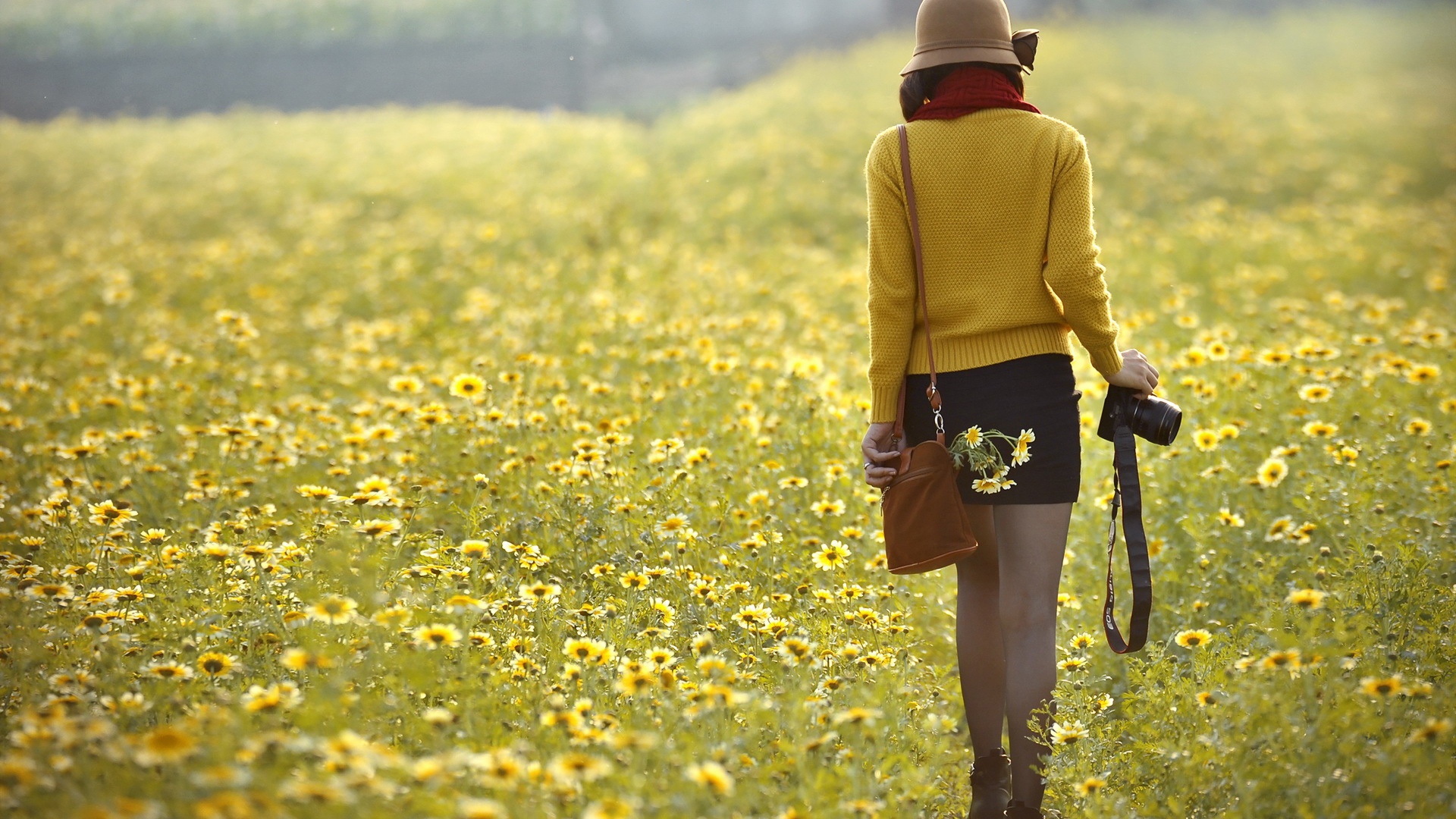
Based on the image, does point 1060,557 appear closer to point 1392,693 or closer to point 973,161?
point 1392,693

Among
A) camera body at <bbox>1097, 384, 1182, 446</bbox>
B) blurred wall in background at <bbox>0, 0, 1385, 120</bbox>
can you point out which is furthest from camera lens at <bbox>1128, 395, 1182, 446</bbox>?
blurred wall in background at <bbox>0, 0, 1385, 120</bbox>

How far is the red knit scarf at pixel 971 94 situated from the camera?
7.62 feet

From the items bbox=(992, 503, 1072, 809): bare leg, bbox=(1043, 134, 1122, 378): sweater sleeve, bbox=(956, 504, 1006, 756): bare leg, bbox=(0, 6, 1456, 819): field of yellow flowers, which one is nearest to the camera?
bbox=(0, 6, 1456, 819): field of yellow flowers

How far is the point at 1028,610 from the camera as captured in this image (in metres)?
2.45

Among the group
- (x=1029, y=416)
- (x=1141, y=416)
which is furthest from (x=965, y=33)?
(x=1141, y=416)

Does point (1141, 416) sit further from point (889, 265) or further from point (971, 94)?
point (971, 94)

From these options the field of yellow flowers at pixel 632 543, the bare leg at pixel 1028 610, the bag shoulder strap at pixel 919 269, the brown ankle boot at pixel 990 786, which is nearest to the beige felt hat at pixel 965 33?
the bag shoulder strap at pixel 919 269

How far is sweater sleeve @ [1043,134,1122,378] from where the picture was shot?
7.55 ft

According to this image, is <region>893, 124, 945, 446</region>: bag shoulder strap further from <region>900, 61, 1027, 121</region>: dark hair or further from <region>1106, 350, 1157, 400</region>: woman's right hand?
<region>1106, 350, 1157, 400</region>: woman's right hand

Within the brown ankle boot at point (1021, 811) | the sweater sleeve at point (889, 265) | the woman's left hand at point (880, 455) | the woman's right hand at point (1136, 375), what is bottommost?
the brown ankle boot at point (1021, 811)

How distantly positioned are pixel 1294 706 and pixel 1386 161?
11393 mm

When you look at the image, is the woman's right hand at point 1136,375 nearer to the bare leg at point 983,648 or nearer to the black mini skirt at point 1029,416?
the black mini skirt at point 1029,416

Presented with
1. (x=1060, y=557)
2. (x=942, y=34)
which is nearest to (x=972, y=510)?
(x=1060, y=557)

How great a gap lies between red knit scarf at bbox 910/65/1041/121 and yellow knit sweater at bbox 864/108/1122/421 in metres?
0.02
